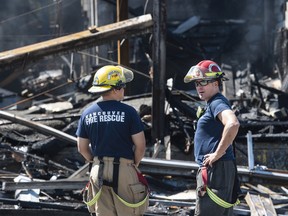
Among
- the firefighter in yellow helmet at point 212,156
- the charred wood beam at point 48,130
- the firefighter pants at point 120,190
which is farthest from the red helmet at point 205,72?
the charred wood beam at point 48,130

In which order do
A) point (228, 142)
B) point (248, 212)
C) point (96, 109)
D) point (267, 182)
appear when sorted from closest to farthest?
point (228, 142) < point (96, 109) < point (248, 212) < point (267, 182)

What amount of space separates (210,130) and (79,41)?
4.78 meters

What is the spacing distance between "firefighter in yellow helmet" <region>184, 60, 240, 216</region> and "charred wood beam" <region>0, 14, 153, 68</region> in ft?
14.6

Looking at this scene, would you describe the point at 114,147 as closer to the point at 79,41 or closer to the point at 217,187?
the point at 217,187

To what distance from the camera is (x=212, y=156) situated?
15.8 ft

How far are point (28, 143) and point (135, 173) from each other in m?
4.96

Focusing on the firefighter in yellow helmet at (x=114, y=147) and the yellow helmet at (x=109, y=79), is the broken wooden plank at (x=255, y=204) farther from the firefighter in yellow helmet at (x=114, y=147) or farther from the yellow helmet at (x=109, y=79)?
the yellow helmet at (x=109, y=79)

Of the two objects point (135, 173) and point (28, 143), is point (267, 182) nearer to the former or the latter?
point (135, 173)

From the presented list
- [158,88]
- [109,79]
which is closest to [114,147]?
[109,79]

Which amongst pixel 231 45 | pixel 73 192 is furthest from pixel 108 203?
pixel 231 45

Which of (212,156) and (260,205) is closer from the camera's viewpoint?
(212,156)

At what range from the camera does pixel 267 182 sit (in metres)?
7.15

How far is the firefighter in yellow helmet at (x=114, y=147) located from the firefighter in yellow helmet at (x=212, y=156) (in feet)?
1.66

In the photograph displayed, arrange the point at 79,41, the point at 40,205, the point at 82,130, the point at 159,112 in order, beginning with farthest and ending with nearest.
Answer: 1. the point at 159,112
2. the point at 79,41
3. the point at 40,205
4. the point at 82,130
